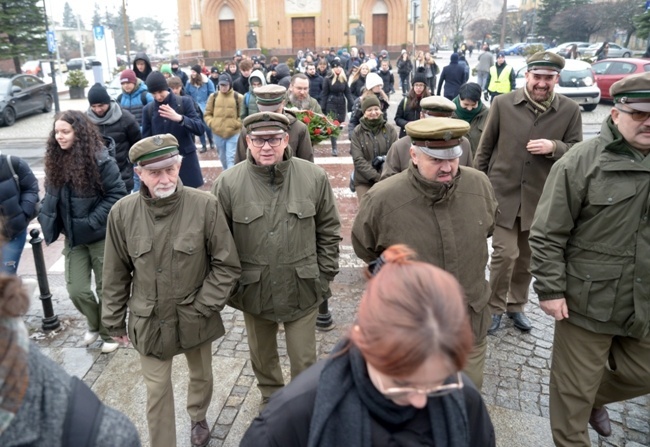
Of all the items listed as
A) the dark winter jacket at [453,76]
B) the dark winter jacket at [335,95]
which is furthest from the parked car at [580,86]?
the dark winter jacket at [335,95]

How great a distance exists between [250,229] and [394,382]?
93.5 inches

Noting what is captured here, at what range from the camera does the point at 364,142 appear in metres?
6.38

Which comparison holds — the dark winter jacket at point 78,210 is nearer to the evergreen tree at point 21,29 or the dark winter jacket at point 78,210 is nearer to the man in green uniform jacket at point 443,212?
the man in green uniform jacket at point 443,212

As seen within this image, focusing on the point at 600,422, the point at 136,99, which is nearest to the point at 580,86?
the point at 136,99

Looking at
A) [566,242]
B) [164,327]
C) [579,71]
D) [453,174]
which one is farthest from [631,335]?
[579,71]

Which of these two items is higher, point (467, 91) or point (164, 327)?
point (467, 91)

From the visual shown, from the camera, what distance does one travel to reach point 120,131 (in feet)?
21.2

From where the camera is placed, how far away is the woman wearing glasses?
4.83ft

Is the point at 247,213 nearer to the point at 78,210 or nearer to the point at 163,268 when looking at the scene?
the point at 163,268

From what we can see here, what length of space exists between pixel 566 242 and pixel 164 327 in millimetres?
2539

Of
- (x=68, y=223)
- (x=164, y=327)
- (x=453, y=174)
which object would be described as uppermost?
(x=453, y=174)

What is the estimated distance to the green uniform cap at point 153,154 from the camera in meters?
3.41

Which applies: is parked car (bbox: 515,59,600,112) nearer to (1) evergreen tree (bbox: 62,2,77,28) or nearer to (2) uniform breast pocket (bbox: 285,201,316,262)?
(2) uniform breast pocket (bbox: 285,201,316,262)

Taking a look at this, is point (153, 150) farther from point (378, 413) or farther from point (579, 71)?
point (579, 71)
